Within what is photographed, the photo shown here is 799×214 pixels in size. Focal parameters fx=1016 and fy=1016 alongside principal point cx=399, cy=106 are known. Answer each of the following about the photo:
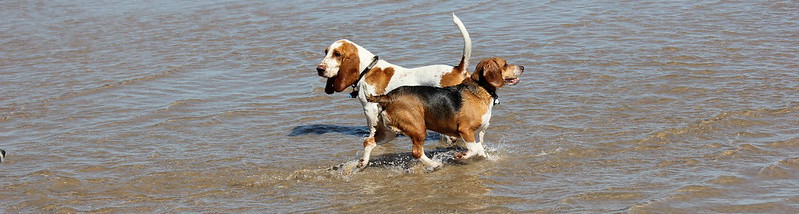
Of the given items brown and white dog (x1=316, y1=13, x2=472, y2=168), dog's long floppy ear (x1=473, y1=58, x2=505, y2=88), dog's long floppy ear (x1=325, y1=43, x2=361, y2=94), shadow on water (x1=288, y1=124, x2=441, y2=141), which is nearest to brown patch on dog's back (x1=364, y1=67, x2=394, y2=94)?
brown and white dog (x1=316, y1=13, x2=472, y2=168)

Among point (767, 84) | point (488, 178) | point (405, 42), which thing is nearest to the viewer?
point (488, 178)

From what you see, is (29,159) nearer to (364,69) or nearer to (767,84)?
(364,69)

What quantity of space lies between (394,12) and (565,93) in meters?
7.17

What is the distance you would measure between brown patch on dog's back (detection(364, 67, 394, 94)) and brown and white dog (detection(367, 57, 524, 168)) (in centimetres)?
68

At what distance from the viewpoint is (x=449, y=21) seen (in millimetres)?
16719

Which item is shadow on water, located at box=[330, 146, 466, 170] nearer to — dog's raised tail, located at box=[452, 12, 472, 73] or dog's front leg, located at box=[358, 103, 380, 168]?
dog's front leg, located at box=[358, 103, 380, 168]

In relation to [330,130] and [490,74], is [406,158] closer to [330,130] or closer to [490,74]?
[490,74]

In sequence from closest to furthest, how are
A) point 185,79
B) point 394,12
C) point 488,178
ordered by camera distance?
point 488,178 < point 185,79 < point 394,12

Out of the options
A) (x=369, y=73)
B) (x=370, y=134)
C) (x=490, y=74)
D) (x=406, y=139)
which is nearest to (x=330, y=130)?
(x=406, y=139)

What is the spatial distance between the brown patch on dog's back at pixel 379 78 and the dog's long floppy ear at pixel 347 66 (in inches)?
5.0

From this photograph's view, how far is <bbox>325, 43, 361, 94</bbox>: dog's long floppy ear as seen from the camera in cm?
888

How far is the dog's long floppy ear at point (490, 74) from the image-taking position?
8383 mm

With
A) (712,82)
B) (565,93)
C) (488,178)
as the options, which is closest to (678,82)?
(712,82)

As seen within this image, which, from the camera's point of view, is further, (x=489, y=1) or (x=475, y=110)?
(x=489, y=1)
